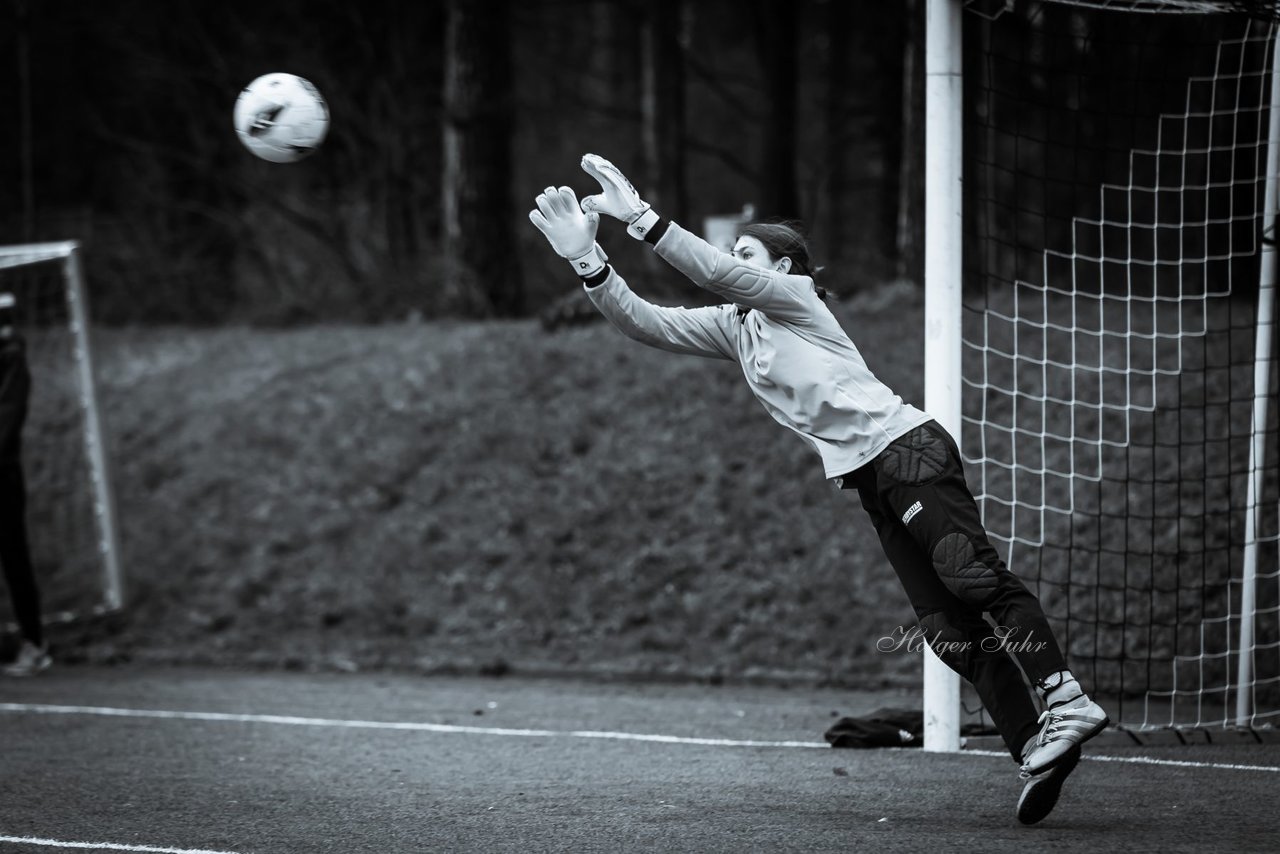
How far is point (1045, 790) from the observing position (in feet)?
15.2

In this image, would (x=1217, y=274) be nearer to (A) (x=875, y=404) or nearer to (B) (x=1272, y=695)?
(B) (x=1272, y=695)

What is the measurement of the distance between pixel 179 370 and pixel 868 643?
29.9 feet

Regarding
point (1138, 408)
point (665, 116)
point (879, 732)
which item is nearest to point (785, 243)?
point (879, 732)

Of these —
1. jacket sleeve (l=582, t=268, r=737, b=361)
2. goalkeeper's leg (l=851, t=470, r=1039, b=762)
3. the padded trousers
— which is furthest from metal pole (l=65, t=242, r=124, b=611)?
goalkeeper's leg (l=851, t=470, r=1039, b=762)

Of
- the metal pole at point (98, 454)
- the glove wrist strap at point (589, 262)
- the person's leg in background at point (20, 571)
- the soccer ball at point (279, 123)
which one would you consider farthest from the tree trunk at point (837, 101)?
the glove wrist strap at point (589, 262)

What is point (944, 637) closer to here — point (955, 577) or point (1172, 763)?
point (955, 577)

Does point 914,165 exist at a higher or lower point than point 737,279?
higher

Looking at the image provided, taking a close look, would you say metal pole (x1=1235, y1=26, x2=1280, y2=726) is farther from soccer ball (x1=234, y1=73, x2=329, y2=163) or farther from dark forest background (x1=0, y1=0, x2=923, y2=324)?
dark forest background (x1=0, y1=0, x2=923, y2=324)

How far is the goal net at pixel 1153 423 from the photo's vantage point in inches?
263

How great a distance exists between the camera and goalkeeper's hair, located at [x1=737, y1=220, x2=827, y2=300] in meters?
5.00

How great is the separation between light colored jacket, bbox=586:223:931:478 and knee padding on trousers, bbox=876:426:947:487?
0.12 ft

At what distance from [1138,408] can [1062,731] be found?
4.44m

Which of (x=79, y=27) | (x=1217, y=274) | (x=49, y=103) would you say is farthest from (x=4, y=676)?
(x=49, y=103)

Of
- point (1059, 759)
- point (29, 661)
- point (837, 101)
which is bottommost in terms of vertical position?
point (29, 661)
